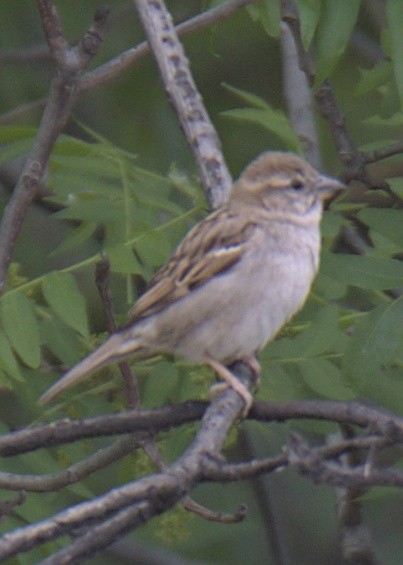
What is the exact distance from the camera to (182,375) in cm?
493

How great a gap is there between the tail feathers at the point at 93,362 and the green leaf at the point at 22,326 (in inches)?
4.8

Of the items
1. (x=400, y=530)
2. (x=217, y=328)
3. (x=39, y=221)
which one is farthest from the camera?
(x=400, y=530)

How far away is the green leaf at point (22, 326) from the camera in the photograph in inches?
173

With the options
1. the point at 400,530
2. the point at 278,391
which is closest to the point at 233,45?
the point at 400,530

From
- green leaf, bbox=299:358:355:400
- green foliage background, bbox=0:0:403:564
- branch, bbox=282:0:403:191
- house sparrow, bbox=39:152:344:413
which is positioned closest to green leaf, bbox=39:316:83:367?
green foliage background, bbox=0:0:403:564

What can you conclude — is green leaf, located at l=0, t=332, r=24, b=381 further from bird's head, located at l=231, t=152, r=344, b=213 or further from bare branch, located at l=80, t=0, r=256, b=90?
bird's head, located at l=231, t=152, r=344, b=213

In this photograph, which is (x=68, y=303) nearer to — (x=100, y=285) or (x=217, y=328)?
(x=217, y=328)

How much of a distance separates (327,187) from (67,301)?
1306mm

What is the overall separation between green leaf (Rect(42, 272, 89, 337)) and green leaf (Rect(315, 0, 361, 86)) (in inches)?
44.6

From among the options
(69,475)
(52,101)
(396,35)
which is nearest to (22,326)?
(69,475)

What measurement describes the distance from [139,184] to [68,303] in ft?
2.71

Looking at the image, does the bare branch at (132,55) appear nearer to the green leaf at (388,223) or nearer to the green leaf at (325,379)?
the green leaf at (388,223)

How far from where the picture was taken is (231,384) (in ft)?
14.0

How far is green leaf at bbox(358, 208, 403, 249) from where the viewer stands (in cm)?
451
